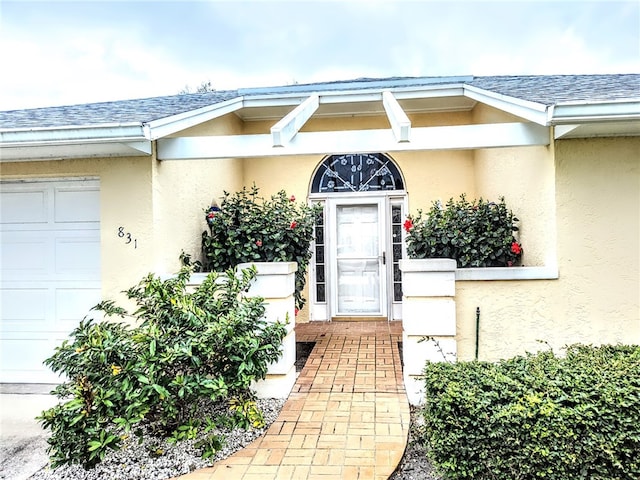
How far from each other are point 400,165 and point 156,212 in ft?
15.6

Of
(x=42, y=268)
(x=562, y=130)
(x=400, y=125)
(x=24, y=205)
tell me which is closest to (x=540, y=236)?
(x=562, y=130)

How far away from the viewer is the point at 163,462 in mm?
3176

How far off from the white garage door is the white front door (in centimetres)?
433

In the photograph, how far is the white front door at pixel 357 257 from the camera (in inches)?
312

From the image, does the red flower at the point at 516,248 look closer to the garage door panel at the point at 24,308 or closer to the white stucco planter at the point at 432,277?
the white stucco planter at the point at 432,277

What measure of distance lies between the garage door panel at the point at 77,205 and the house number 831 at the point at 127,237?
1.47 ft

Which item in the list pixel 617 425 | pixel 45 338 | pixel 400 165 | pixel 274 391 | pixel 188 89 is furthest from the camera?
pixel 188 89

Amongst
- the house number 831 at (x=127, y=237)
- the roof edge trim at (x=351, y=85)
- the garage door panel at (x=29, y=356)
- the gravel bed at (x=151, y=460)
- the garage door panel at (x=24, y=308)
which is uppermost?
the roof edge trim at (x=351, y=85)

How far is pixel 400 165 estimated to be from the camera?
7.77 metres

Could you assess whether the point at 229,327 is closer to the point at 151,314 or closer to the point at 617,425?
the point at 151,314

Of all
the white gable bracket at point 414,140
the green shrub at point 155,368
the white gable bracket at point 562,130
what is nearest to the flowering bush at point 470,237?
the white gable bracket at point 414,140

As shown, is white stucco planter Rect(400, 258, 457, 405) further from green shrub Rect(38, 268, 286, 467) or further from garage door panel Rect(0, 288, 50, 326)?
garage door panel Rect(0, 288, 50, 326)

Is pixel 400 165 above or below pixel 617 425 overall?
above

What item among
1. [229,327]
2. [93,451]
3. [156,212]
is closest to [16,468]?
[93,451]
